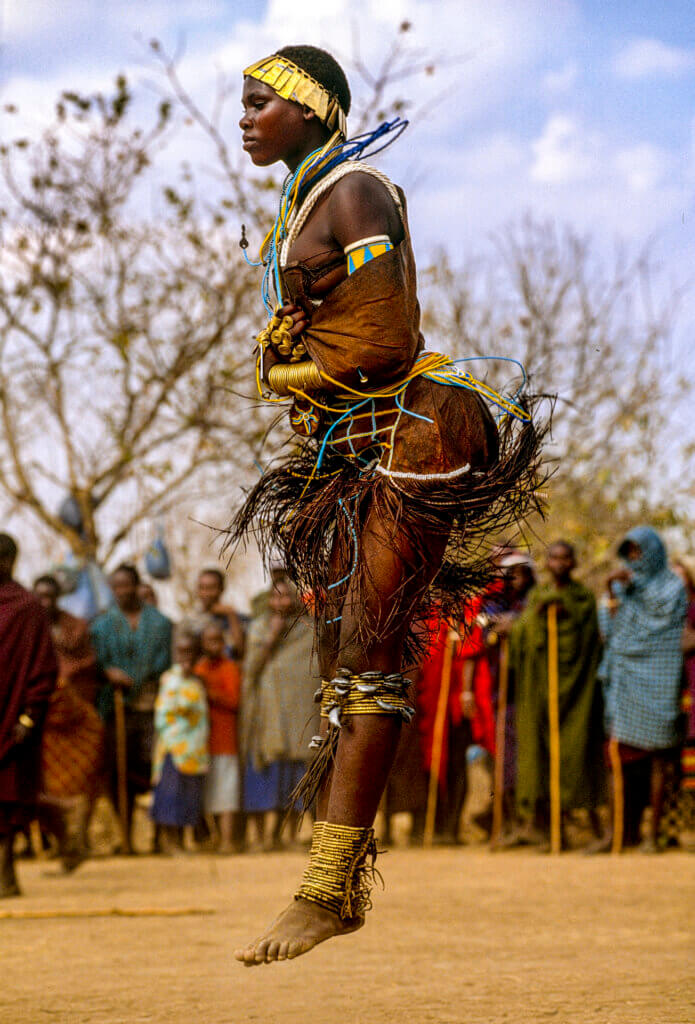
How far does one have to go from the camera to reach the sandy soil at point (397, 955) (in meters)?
4.09

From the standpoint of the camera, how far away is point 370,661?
133 inches

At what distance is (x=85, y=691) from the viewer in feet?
36.8

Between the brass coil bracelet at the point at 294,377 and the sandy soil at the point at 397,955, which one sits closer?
the brass coil bracelet at the point at 294,377

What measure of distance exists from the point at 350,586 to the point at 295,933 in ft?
2.75

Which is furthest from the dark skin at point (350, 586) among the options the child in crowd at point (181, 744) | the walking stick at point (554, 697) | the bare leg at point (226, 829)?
the bare leg at point (226, 829)

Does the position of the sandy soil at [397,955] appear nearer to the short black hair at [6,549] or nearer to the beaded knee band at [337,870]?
Result: the beaded knee band at [337,870]

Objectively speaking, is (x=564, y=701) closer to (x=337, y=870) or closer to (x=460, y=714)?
(x=460, y=714)

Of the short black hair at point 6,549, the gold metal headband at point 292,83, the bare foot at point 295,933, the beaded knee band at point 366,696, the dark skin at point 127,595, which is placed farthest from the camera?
the dark skin at point 127,595

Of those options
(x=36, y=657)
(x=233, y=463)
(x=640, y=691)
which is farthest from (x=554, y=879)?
(x=233, y=463)

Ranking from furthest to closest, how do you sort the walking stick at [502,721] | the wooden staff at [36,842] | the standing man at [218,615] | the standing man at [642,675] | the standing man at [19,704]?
the standing man at [218,615]
the wooden staff at [36,842]
the walking stick at [502,721]
the standing man at [642,675]
the standing man at [19,704]

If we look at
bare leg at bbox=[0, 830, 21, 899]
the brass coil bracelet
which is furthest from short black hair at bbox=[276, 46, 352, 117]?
bare leg at bbox=[0, 830, 21, 899]

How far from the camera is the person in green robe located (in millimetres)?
10961

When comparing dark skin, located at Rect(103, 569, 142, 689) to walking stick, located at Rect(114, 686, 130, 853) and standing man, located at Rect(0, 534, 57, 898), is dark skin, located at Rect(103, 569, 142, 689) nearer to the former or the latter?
walking stick, located at Rect(114, 686, 130, 853)

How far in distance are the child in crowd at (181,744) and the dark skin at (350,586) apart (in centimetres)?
813
